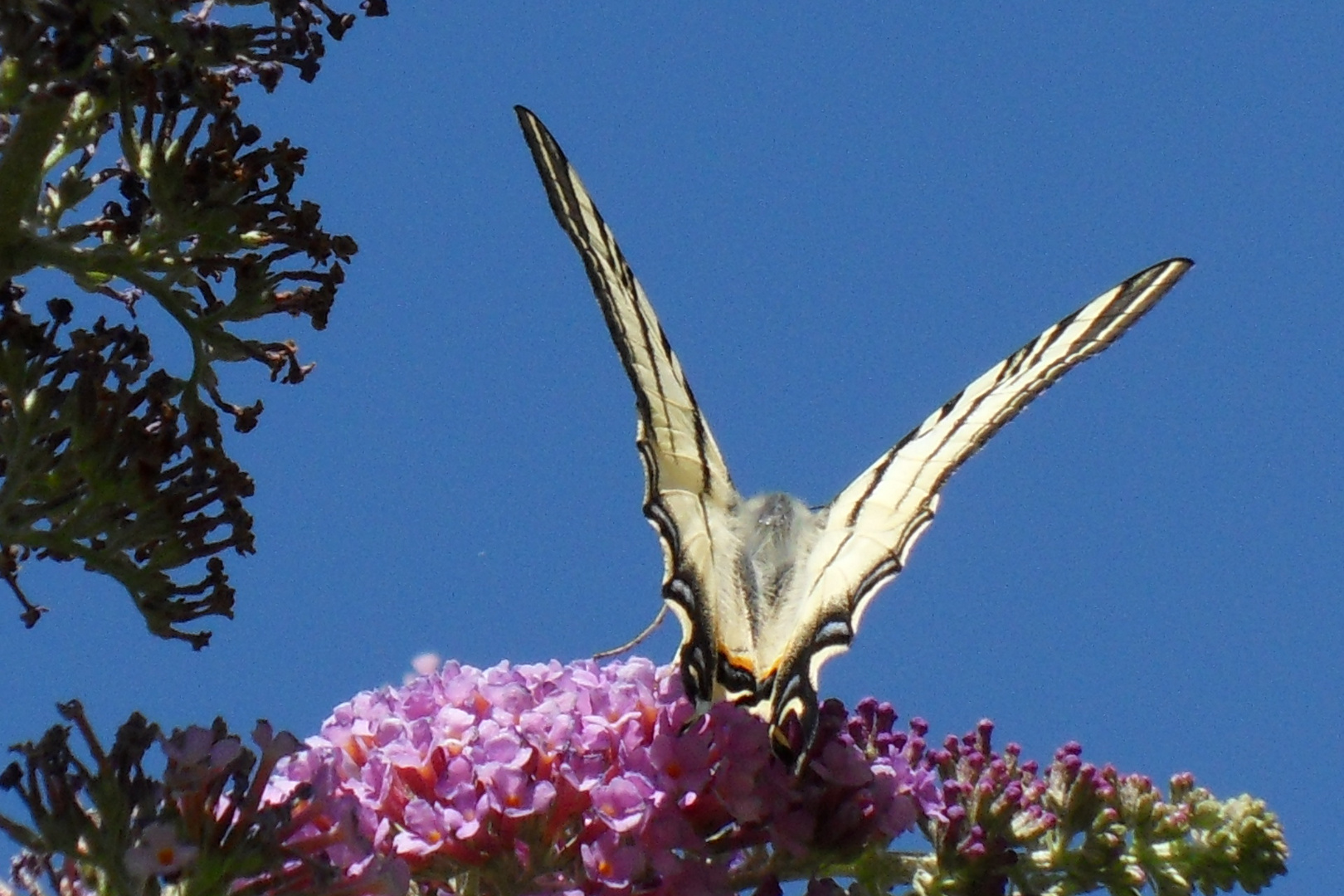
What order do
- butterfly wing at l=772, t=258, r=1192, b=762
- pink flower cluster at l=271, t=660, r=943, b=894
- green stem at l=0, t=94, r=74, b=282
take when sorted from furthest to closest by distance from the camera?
1. butterfly wing at l=772, t=258, r=1192, b=762
2. pink flower cluster at l=271, t=660, r=943, b=894
3. green stem at l=0, t=94, r=74, b=282

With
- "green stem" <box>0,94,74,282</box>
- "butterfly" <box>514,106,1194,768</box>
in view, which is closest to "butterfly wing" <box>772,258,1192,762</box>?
"butterfly" <box>514,106,1194,768</box>

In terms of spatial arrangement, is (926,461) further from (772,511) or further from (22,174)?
(22,174)

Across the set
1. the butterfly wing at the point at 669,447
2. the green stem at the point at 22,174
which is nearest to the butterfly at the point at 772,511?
the butterfly wing at the point at 669,447

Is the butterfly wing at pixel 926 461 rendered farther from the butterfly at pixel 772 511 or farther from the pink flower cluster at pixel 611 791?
the pink flower cluster at pixel 611 791

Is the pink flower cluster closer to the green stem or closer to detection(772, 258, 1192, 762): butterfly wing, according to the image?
detection(772, 258, 1192, 762): butterfly wing

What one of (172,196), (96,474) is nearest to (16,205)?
(172,196)

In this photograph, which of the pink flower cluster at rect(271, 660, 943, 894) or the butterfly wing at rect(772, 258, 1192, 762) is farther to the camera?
the butterfly wing at rect(772, 258, 1192, 762)

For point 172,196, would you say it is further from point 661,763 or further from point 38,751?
point 661,763

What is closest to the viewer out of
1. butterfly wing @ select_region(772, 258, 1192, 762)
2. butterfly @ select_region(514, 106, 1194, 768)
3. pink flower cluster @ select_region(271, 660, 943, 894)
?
pink flower cluster @ select_region(271, 660, 943, 894)
